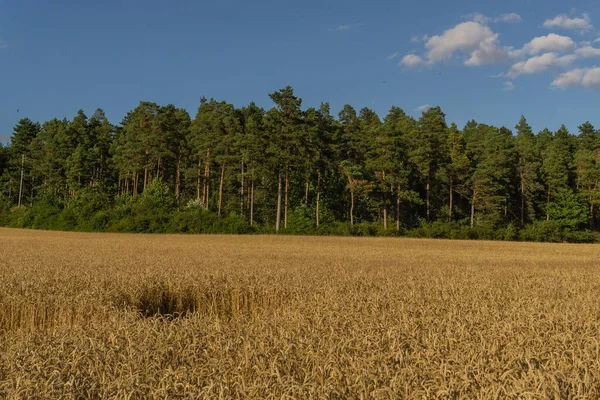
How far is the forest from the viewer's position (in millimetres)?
51500

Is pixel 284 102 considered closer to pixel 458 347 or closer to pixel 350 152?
pixel 350 152

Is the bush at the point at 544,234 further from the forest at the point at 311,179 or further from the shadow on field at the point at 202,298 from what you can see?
the shadow on field at the point at 202,298

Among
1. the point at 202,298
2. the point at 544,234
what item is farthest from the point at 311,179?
the point at 202,298

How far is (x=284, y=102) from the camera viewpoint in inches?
2009

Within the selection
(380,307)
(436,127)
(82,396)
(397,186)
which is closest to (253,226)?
(397,186)

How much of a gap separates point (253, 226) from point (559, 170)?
49377mm

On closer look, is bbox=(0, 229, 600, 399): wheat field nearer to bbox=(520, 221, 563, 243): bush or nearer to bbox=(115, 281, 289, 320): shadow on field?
bbox=(115, 281, 289, 320): shadow on field

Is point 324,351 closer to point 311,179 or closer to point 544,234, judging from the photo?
point 311,179

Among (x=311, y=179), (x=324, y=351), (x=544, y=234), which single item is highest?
(x=311, y=179)

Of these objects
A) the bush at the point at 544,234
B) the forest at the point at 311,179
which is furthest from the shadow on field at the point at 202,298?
the bush at the point at 544,234

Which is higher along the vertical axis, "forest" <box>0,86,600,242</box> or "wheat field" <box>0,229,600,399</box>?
"forest" <box>0,86,600,242</box>

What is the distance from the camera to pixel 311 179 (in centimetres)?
5984

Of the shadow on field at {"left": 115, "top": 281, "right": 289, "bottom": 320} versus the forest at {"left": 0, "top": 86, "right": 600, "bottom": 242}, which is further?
the forest at {"left": 0, "top": 86, "right": 600, "bottom": 242}

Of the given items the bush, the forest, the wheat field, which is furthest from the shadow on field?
the bush
